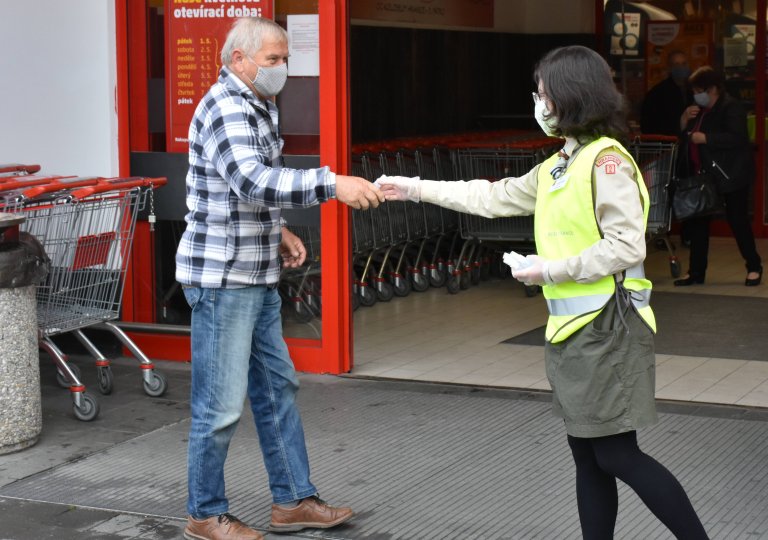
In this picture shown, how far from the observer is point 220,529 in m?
4.82

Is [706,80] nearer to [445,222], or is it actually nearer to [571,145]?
[445,222]

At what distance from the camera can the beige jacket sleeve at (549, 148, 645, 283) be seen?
3.85 metres

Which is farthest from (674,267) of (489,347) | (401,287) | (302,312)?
(302,312)

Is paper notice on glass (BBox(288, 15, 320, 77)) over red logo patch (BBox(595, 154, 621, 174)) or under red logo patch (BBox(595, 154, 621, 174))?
over

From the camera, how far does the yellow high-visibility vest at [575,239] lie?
3908 mm

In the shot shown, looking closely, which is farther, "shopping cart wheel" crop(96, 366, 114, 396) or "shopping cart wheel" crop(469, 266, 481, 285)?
"shopping cart wheel" crop(469, 266, 481, 285)

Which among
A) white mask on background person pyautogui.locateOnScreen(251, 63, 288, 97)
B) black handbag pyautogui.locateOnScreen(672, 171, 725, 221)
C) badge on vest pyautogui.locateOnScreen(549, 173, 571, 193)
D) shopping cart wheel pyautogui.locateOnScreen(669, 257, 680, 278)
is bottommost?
shopping cart wheel pyautogui.locateOnScreen(669, 257, 680, 278)

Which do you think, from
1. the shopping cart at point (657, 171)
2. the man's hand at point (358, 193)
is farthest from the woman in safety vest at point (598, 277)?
the shopping cart at point (657, 171)

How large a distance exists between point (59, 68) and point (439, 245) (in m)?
4.31

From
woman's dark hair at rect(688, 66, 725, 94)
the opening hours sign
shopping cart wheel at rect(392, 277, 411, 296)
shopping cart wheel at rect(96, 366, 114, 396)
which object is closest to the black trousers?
woman's dark hair at rect(688, 66, 725, 94)

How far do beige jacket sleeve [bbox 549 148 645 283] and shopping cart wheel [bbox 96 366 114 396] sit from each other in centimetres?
411

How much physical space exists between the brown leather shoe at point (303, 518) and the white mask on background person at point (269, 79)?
163 cm

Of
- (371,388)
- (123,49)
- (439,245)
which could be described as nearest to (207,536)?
(371,388)

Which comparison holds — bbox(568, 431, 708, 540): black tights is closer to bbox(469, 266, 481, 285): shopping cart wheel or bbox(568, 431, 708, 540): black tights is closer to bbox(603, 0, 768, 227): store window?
bbox(469, 266, 481, 285): shopping cart wheel
